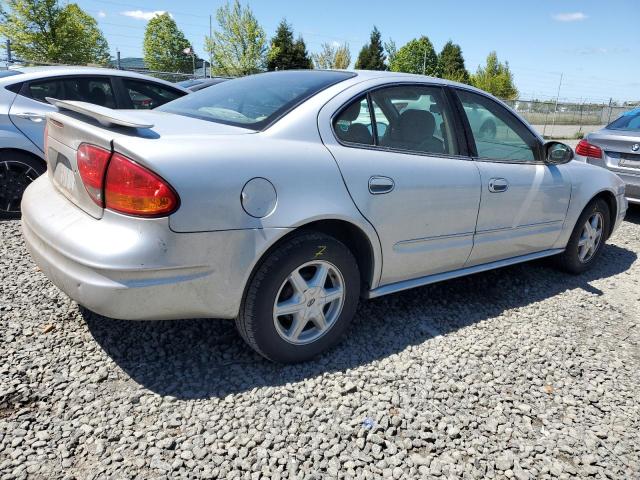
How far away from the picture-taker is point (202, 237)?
7.12 ft

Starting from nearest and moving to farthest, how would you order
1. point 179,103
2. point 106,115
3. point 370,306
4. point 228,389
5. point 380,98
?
point 106,115 → point 228,389 → point 380,98 → point 179,103 → point 370,306

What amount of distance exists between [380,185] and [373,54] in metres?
54.4

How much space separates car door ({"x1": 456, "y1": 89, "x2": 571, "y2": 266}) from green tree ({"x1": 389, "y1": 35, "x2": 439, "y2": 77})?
46965 mm

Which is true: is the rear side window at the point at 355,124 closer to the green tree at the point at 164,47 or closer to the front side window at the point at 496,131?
the front side window at the point at 496,131

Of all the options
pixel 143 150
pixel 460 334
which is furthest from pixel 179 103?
pixel 460 334

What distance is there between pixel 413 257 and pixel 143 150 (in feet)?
5.53

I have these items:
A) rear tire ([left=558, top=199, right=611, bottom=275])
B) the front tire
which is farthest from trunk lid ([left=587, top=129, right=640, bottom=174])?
the front tire

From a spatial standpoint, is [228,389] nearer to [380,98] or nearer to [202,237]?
[202,237]

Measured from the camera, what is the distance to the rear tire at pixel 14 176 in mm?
4766

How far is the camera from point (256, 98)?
9.43 feet

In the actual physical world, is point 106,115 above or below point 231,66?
below

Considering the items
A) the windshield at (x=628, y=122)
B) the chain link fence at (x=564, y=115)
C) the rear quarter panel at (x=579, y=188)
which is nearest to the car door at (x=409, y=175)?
the rear quarter panel at (x=579, y=188)

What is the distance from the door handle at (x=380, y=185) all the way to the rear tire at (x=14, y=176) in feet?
12.3

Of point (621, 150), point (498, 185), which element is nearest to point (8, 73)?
point (498, 185)
